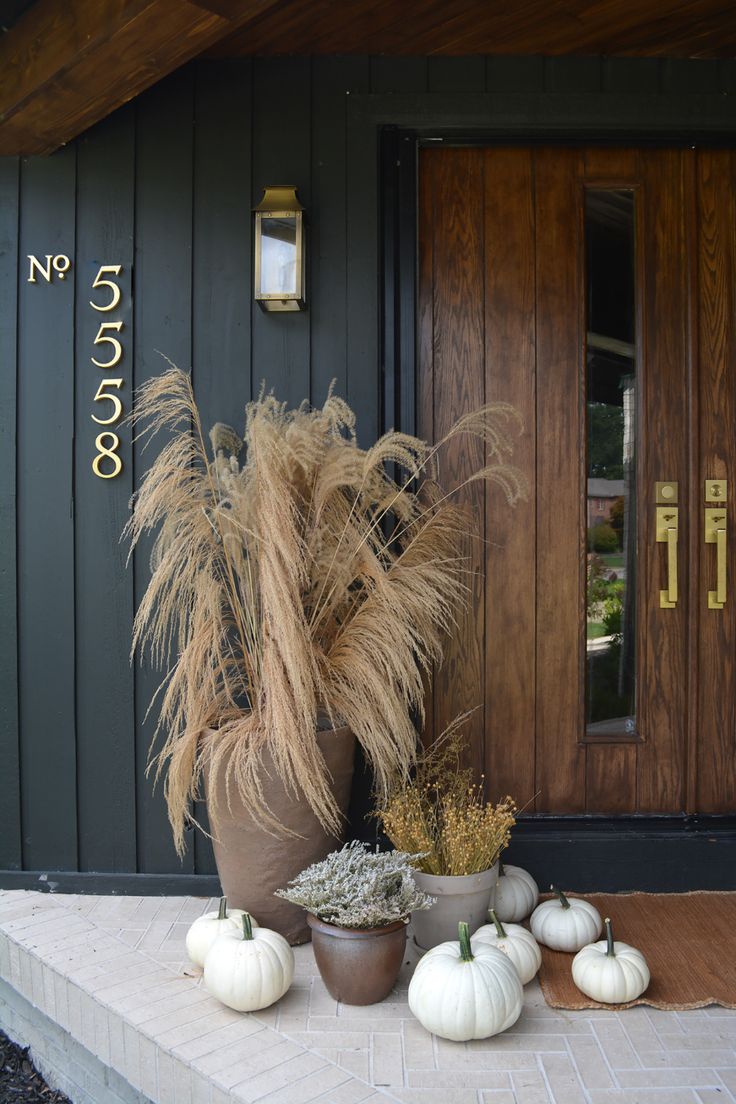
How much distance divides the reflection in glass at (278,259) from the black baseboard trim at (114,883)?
1.74 meters

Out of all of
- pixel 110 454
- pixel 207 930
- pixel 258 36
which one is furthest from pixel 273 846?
pixel 258 36

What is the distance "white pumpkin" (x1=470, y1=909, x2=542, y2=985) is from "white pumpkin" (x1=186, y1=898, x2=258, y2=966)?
1.87ft

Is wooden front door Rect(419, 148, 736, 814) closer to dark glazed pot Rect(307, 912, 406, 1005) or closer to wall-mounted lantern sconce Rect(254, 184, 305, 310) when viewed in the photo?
wall-mounted lantern sconce Rect(254, 184, 305, 310)

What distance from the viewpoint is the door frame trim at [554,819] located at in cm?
260

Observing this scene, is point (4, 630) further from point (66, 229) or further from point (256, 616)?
point (66, 229)

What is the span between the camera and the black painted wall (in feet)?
8.55

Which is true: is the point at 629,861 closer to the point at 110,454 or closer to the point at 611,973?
the point at 611,973

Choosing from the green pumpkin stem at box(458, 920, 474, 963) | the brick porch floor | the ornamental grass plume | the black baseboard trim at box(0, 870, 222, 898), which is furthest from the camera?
the black baseboard trim at box(0, 870, 222, 898)

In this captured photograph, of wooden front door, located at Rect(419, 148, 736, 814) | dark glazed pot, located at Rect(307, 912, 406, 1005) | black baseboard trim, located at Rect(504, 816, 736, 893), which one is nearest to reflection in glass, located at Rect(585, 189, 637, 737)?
wooden front door, located at Rect(419, 148, 736, 814)

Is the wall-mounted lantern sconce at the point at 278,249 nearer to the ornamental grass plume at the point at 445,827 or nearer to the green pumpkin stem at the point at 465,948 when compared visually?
the ornamental grass plume at the point at 445,827

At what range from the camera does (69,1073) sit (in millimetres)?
2188

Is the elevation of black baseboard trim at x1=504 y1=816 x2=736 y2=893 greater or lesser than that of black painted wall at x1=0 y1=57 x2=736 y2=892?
lesser

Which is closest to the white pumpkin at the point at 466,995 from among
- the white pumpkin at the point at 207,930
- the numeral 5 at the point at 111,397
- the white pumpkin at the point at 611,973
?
the white pumpkin at the point at 611,973

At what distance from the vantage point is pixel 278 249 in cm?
254
